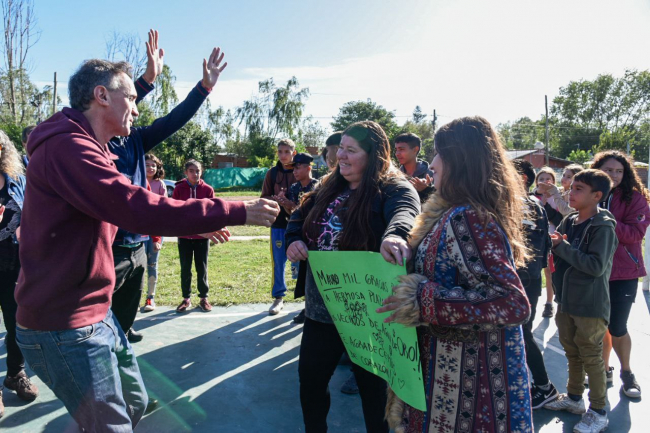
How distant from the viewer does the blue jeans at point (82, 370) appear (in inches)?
73.6

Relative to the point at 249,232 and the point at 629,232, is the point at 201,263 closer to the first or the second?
the point at 629,232

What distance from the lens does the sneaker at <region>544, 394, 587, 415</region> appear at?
340 centimetres

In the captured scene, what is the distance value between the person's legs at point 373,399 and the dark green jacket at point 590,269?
5.64 ft

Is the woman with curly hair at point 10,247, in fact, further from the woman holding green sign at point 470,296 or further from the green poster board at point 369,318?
the woman holding green sign at point 470,296

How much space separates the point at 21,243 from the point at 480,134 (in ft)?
6.76

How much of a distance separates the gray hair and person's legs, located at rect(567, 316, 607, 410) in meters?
3.53

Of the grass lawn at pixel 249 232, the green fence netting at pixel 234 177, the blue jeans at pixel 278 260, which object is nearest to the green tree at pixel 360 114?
the green fence netting at pixel 234 177

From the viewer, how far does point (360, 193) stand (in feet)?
8.31

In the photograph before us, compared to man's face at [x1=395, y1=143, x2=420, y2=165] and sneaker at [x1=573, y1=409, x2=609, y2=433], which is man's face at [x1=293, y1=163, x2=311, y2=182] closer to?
man's face at [x1=395, y1=143, x2=420, y2=165]

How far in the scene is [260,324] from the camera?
5352 millimetres

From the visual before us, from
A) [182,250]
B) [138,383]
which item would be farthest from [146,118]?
[138,383]

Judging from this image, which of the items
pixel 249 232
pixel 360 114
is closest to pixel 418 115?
pixel 360 114

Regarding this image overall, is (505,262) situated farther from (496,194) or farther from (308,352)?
(308,352)

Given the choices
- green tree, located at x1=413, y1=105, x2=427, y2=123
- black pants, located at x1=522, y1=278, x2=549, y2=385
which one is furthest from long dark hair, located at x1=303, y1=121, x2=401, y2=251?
green tree, located at x1=413, y1=105, x2=427, y2=123
